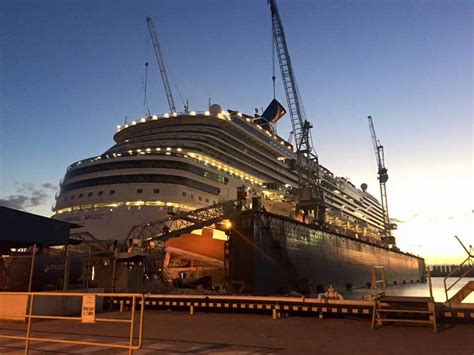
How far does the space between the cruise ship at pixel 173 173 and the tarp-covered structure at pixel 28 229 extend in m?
16.1

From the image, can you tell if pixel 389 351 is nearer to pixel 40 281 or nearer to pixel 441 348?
pixel 441 348

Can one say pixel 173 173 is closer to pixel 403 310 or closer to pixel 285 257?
pixel 285 257

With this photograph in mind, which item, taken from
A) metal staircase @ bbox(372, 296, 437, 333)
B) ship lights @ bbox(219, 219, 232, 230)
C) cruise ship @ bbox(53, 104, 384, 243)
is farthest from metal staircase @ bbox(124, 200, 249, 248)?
metal staircase @ bbox(372, 296, 437, 333)

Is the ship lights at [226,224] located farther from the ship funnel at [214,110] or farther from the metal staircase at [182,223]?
the ship funnel at [214,110]

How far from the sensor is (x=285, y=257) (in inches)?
1110

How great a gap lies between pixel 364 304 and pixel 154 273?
60.6 ft

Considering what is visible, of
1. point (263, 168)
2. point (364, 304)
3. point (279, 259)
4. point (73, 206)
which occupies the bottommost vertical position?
point (364, 304)

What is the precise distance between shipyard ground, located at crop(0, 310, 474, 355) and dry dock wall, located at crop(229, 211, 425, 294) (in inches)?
485

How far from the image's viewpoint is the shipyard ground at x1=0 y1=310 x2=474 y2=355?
8445mm

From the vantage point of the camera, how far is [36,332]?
11383 millimetres

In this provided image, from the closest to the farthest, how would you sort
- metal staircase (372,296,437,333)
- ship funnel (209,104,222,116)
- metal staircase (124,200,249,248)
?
metal staircase (372,296,437,333) → metal staircase (124,200,249,248) → ship funnel (209,104,222,116)

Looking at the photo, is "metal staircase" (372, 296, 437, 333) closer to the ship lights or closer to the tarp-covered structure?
the tarp-covered structure

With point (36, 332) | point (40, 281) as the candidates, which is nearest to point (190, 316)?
point (36, 332)

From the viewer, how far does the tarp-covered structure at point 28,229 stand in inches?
690
